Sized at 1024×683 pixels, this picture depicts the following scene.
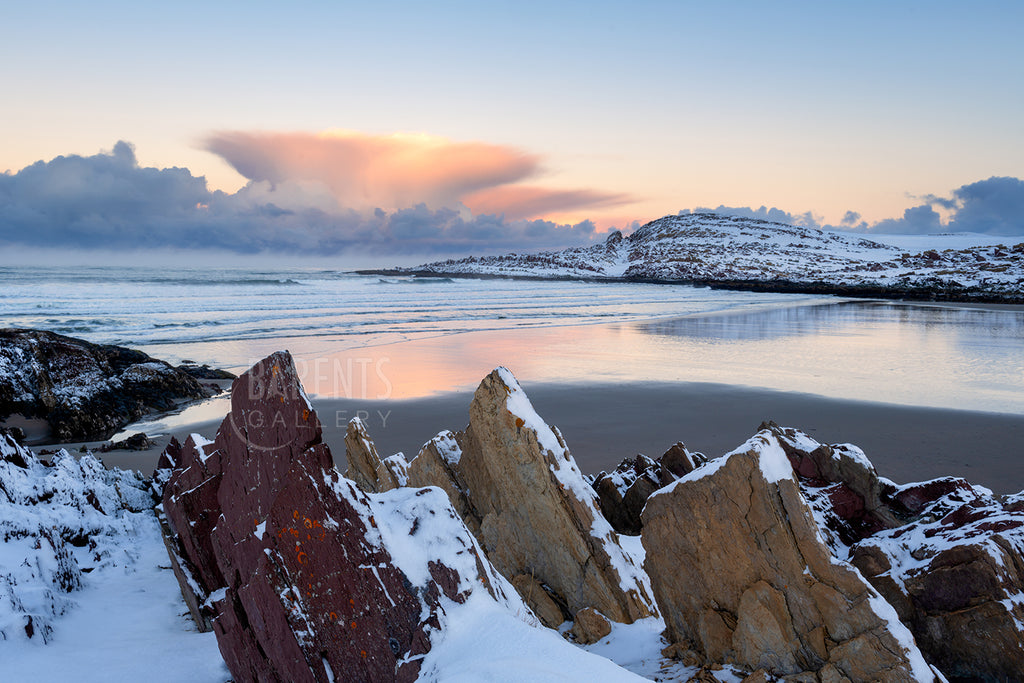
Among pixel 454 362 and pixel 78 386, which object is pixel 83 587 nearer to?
pixel 78 386

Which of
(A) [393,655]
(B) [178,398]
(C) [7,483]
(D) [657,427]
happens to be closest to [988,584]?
(A) [393,655]

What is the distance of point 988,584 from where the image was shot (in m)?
3.25

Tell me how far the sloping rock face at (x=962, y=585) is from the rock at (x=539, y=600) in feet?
6.18

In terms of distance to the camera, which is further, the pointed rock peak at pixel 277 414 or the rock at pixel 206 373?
the rock at pixel 206 373

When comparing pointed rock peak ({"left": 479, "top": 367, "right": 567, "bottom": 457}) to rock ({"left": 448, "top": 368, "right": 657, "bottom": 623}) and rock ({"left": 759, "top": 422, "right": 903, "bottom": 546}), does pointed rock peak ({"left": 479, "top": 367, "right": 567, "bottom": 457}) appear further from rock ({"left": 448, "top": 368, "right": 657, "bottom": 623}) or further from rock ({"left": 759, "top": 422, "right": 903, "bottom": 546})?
rock ({"left": 759, "top": 422, "right": 903, "bottom": 546})

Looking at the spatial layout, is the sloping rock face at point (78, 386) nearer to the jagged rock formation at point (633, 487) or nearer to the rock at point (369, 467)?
the rock at point (369, 467)

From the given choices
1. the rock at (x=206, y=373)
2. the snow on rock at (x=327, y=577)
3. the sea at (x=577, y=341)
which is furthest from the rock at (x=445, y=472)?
the rock at (x=206, y=373)

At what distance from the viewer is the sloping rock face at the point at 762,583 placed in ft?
9.48

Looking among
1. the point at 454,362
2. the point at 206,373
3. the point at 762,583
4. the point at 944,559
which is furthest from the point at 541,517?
the point at 206,373

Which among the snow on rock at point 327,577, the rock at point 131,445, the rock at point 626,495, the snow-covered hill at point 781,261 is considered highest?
the snow-covered hill at point 781,261

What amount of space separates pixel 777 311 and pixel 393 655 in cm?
3595

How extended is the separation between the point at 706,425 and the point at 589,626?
24.2ft

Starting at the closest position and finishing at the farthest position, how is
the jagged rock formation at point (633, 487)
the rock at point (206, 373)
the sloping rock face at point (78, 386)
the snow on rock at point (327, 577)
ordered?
the snow on rock at point (327, 577) → the jagged rock formation at point (633, 487) → the sloping rock face at point (78, 386) → the rock at point (206, 373)

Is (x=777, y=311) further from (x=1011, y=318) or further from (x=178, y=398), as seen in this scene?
(x=178, y=398)
